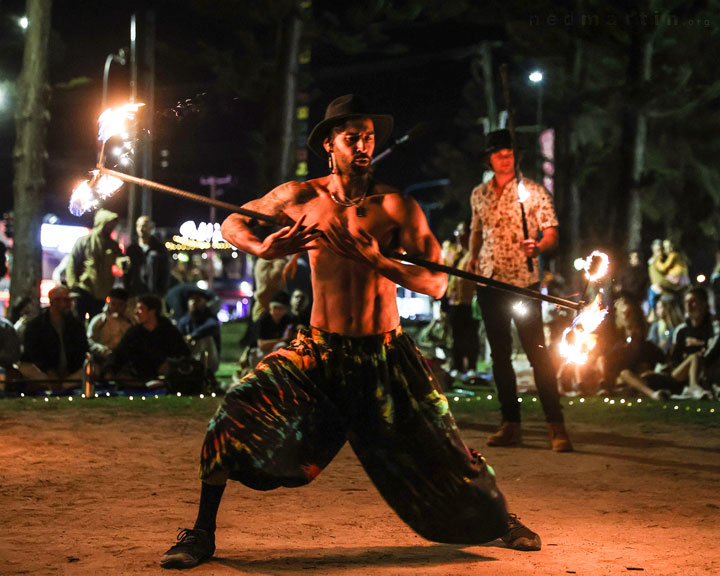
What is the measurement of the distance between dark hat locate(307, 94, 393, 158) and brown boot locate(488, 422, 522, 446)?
3237 mm

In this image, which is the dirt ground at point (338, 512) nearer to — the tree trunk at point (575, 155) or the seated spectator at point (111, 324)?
the seated spectator at point (111, 324)

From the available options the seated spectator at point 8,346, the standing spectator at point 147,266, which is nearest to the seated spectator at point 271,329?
the standing spectator at point 147,266

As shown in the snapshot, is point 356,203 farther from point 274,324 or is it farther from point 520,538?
point 274,324

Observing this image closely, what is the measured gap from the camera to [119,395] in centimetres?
1161

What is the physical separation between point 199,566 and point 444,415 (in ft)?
3.96

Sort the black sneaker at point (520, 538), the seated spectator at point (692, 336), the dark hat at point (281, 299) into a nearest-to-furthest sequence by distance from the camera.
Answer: the black sneaker at point (520, 538) < the seated spectator at point (692, 336) < the dark hat at point (281, 299)

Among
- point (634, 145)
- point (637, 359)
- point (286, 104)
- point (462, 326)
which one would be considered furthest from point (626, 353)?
point (634, 145)

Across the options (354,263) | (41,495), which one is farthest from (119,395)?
(354,263)

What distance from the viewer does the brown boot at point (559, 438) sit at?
7.69 metres

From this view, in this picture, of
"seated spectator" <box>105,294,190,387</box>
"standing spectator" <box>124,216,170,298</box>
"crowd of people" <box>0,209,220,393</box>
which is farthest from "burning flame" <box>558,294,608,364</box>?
"standing spectator" <box>124,216,170,298</box>

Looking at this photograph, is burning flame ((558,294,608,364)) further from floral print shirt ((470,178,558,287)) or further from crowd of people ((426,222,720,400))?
crowd of people ((426,222,720,400))

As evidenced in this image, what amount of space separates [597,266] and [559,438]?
2438mm

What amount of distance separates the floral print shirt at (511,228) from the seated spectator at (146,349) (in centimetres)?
514

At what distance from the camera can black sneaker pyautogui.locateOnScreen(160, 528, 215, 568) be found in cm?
450
